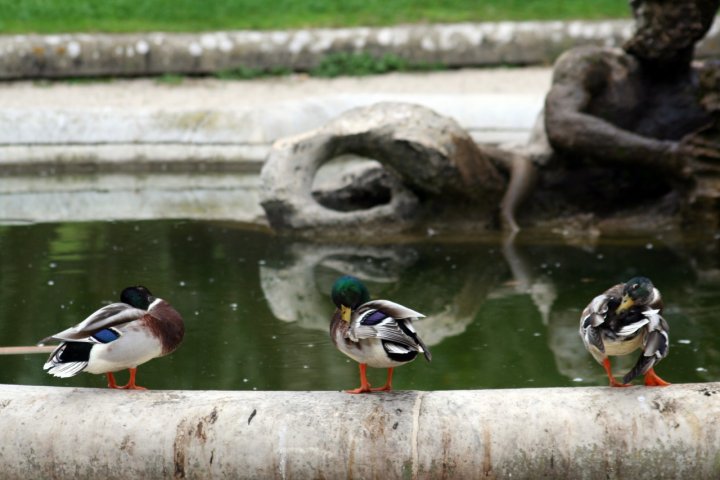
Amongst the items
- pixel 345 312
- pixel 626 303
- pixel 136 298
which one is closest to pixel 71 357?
pixel 136 298

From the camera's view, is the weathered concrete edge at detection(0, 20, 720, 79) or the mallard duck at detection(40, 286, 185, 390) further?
the weathered concrete edge at detection(0, 20, 720, 79)

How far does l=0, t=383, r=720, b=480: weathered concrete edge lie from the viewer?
414 cm

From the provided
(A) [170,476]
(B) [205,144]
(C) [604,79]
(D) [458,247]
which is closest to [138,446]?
(A) [170,476]

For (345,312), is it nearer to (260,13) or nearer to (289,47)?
(289,47)

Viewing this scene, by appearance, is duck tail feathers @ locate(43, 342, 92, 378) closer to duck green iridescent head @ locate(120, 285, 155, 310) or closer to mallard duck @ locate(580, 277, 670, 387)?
duck green iridescent head @ locate(120, 285, 155, 310)

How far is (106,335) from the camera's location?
4.29 metres

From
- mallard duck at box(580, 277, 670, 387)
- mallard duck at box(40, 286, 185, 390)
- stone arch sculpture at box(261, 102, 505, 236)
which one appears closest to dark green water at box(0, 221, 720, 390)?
stone arch sculpture at box(261, 102, 505, 236)

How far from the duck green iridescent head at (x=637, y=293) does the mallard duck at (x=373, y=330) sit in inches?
25.0

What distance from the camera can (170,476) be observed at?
13.8 feet

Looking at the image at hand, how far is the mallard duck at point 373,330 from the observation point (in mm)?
4125

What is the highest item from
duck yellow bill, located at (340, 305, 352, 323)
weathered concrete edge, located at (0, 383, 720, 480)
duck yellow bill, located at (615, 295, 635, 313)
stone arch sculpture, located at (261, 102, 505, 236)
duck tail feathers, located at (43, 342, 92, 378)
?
duck yellow bill, located at (615, 295, 635, 313)

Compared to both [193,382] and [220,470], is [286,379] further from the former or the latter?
[220,470]

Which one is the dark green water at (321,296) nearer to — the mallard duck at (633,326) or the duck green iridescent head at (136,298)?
the duck green iridescent head at (136,298)

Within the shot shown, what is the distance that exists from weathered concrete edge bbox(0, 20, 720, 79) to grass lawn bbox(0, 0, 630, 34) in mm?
337
